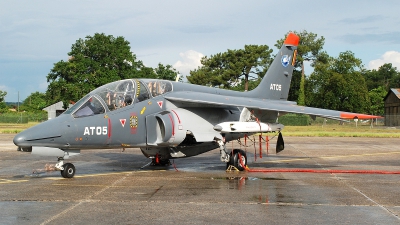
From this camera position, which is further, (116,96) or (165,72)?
(165,72)

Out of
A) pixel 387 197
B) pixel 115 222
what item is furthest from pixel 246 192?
pixel 115 222

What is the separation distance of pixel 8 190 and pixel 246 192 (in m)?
5.27

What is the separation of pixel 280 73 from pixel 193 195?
393 inches

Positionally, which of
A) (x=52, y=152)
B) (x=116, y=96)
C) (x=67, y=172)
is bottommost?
(x=67, y=172)

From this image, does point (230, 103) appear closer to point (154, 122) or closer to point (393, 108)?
point (154, 122)

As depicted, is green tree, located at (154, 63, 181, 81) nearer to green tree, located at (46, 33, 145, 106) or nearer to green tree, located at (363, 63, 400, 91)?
green tree, located at (46, 33, 145, 106)

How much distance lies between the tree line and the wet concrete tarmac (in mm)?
41647

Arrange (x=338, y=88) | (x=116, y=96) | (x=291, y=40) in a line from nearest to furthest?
(x=116, y=96), (x=291, y=40), (x=338, y=88)

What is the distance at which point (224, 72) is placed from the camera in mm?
73500

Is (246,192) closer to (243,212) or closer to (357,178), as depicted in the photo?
(243,212)

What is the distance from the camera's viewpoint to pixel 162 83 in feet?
48.4

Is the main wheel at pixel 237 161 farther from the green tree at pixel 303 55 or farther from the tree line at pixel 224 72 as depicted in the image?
the green tree at pixel 303 55

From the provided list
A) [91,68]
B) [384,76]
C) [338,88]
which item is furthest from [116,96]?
[384,76]

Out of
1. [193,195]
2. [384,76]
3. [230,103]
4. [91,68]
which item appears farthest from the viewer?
[384,76]
